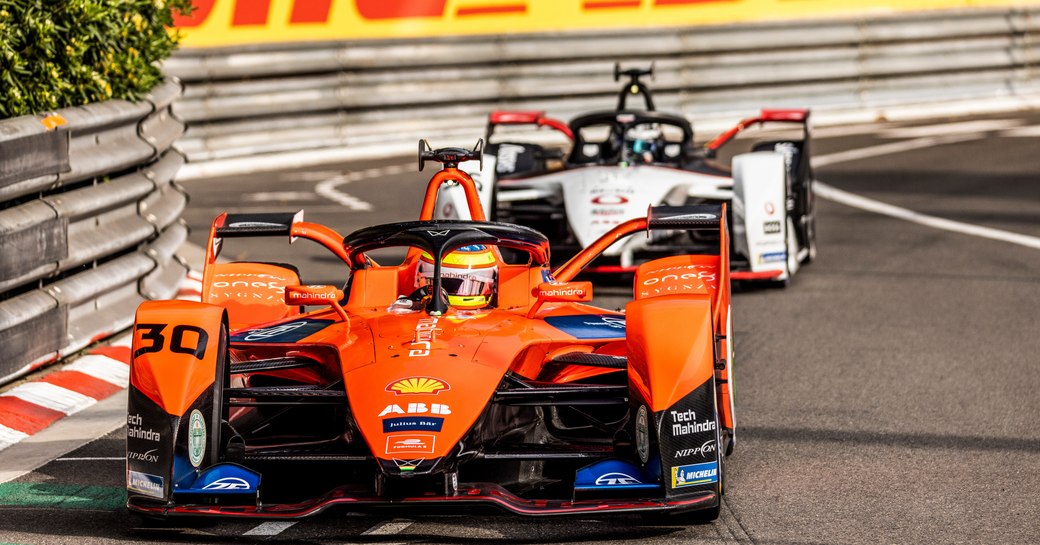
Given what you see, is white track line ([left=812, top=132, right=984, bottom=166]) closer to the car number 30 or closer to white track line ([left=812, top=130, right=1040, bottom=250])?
white track line ([left=812, top=130, right=1040, bottom=250])

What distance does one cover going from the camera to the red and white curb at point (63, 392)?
311 inches

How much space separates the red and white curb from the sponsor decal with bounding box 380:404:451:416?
2529 mm

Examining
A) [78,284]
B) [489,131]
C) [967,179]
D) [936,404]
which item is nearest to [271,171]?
[489,131]

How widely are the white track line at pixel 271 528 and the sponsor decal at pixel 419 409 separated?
61 centimetres

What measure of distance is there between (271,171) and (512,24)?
404 centimetres

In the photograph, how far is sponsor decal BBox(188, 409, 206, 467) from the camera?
6070mm

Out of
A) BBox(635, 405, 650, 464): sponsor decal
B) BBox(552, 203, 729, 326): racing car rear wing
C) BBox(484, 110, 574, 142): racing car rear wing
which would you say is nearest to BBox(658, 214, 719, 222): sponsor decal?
BBox(552, 203, 729, 326): racing car rear wing

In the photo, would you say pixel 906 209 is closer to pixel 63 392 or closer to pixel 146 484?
pixel 63 392

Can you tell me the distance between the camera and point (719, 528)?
6.02 m

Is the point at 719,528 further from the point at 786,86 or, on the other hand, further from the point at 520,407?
the point at 786,86

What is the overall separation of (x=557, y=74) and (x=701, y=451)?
15.0m

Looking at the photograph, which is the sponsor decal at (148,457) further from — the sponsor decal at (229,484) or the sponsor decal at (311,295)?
the sponsor decal at (311,295)

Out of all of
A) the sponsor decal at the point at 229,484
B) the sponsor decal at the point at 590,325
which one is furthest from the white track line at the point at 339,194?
the sponsor decal at the point at 229,484

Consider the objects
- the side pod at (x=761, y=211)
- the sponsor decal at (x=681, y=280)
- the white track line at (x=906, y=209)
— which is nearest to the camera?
the sponsor decal at (x=681, y=280)
